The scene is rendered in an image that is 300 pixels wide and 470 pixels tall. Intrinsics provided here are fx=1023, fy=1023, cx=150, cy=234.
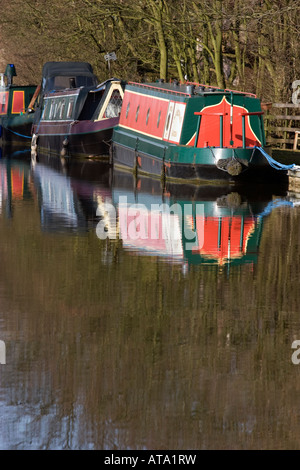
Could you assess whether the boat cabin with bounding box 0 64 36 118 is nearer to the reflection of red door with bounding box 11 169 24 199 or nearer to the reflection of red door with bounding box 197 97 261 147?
the reflection of red door with bounding box 11 169 24 199

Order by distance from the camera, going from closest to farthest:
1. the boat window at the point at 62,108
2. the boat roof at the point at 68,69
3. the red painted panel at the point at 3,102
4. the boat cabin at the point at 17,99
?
the boat window at the point at 62,108
the boat roof at the point at 68,69
the boat cabin at the point at 17,99
the red painted panel at the point at 3,102

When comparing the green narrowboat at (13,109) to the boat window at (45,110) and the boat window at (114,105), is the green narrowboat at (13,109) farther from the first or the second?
the boat window at (114,105)

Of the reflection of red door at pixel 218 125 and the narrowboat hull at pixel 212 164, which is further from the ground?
the reflection of red door at pixel 218 125

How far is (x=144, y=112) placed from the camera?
26578mm

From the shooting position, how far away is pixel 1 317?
29.6 ft

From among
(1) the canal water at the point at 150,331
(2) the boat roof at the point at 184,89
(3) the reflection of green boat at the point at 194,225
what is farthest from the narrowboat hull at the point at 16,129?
(1) the canal water at the point at 150,331

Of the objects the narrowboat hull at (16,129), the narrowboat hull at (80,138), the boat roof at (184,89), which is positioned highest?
the boat roof at (184,89)

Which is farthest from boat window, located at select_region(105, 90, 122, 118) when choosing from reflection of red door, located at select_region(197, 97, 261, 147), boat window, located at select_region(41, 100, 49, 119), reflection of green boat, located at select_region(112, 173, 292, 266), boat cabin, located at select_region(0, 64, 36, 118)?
boat cabin, located at select_region(0, 64, 36, 118)

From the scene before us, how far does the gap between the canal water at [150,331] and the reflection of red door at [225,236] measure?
0.08ft

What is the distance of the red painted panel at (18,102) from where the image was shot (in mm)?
44281

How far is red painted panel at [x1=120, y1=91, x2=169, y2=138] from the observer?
81.7 ft

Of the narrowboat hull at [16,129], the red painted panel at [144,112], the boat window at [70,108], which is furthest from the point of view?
the narrowboat hull at [16,129]

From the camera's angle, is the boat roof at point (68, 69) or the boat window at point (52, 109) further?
the boat roof at point (68, 69)

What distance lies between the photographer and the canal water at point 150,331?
6137 mm
